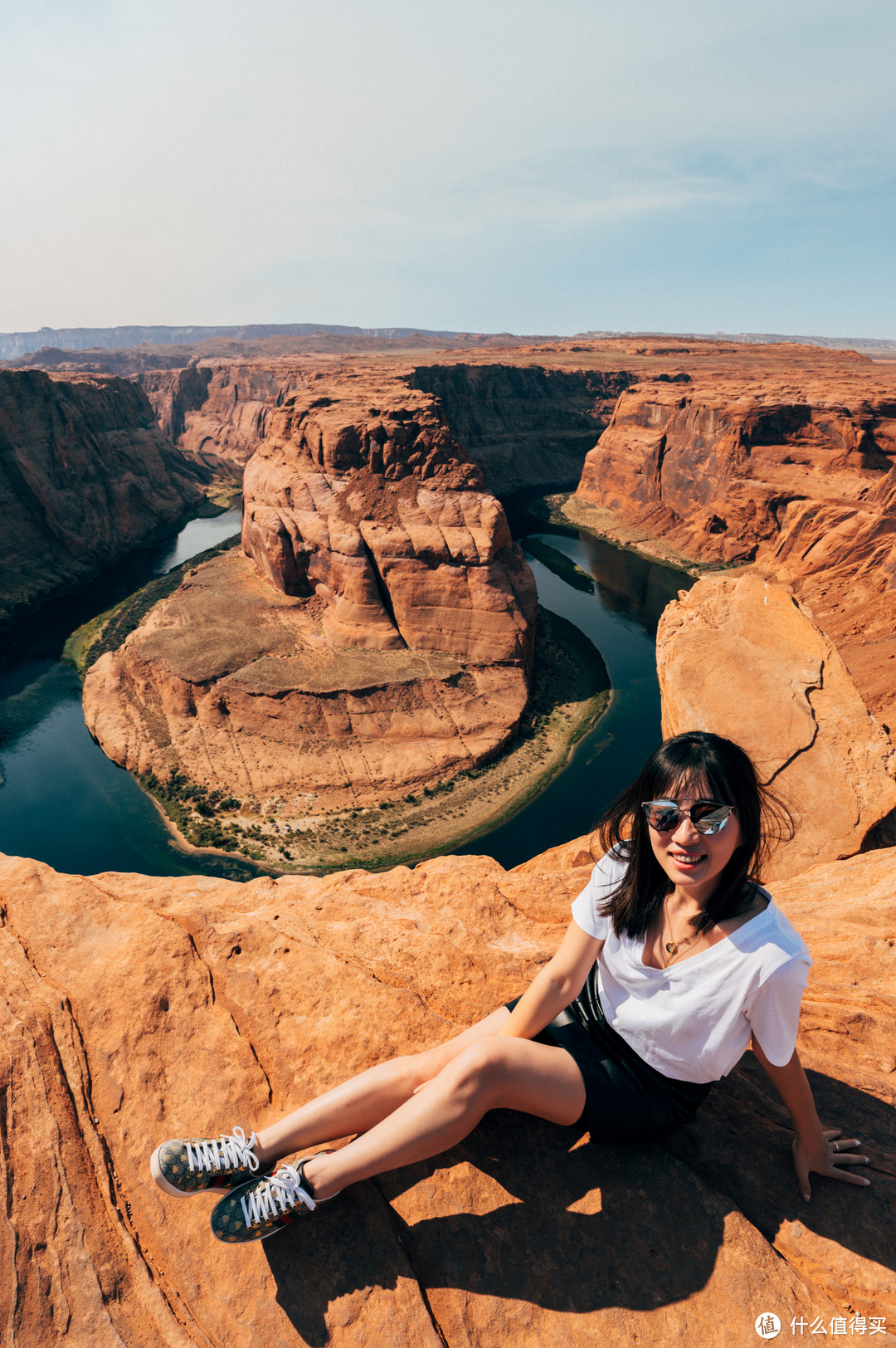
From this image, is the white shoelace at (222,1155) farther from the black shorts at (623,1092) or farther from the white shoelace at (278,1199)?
the black shorts at (623,1092)

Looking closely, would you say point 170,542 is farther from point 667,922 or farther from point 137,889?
point 667,922

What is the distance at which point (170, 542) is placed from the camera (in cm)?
7212

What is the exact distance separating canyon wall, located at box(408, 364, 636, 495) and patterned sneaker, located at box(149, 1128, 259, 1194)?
Answer: 285 feet

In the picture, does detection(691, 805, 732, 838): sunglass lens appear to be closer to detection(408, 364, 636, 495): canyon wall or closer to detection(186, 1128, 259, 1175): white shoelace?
detection(186, 1128, 259, 1175): white shoelace

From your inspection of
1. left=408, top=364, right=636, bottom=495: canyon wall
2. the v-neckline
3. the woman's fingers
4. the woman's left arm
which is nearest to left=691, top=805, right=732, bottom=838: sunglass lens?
the v-neckline

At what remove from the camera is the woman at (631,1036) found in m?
3.87

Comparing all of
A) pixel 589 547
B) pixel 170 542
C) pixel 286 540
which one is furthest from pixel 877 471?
pixel 170 542

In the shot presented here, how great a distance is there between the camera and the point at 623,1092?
14.1 ft

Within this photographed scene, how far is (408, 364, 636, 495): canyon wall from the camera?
91.2m

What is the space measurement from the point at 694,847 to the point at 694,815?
0.19 meters

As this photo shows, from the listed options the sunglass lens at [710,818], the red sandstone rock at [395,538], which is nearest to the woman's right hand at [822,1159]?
the sunglass lens at [710,818]

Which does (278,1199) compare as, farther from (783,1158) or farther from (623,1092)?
(783,1158)

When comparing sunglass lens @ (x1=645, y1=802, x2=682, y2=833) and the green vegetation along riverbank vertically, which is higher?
sunglass lens @ (x1=645, y1=802, x2=682, y2=833)

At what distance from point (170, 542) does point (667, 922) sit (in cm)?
7739
